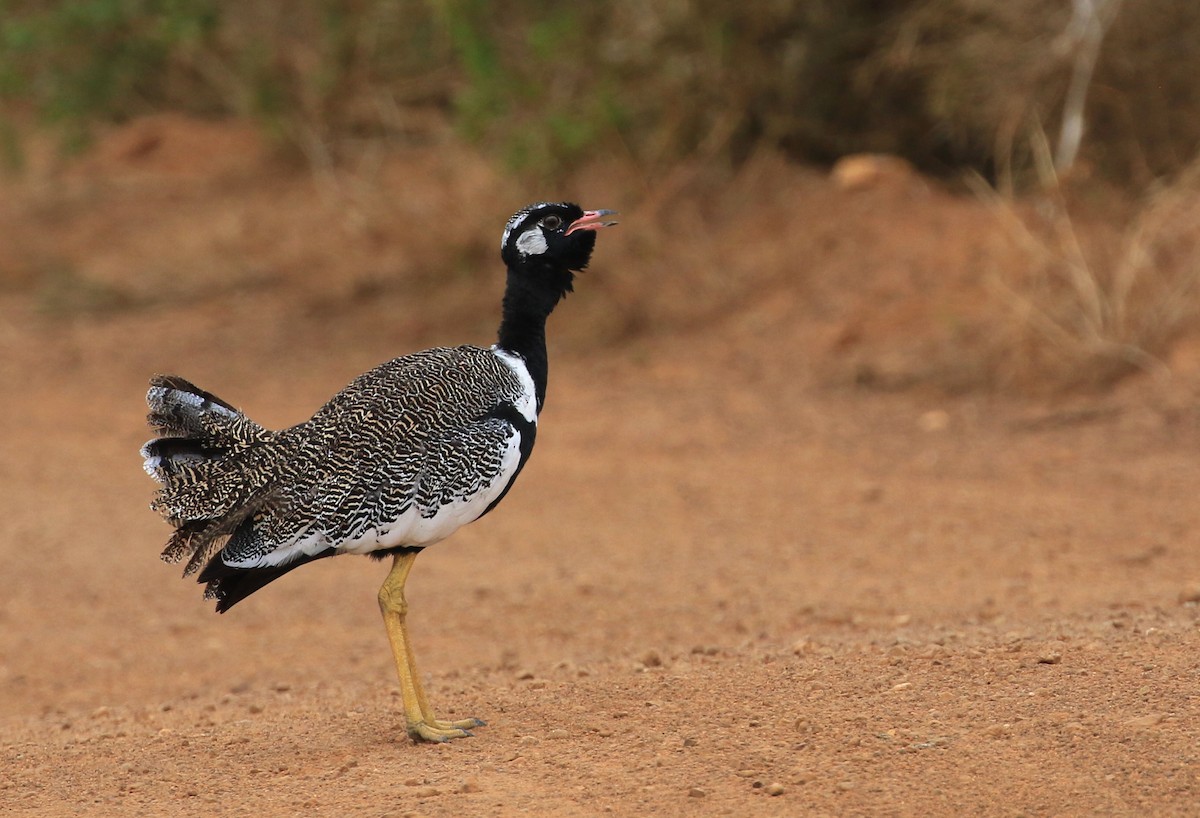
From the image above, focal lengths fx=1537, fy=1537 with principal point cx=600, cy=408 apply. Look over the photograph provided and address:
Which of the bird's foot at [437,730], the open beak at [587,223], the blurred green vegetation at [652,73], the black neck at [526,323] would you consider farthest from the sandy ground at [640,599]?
the open beak at [587,223]

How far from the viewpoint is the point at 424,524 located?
5.38m

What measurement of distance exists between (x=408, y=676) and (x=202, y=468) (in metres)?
1.05

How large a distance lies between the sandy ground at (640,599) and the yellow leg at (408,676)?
0.09 m

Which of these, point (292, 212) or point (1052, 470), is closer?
point (1052, 470)

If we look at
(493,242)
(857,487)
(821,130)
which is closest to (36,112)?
(493,242)

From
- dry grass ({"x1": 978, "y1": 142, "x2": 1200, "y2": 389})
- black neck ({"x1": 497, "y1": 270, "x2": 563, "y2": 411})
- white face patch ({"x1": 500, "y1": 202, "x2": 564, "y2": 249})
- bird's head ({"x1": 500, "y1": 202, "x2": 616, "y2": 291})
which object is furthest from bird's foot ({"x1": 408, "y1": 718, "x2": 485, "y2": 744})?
dry grass ({"x1": 978, "y1": 142, "x2": 1200, "y2": 389})

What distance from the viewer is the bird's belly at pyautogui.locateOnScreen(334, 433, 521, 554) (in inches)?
210

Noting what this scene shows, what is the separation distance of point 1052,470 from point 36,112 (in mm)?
12901

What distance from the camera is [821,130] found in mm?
15023

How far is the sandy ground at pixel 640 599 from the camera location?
4832 millimetres

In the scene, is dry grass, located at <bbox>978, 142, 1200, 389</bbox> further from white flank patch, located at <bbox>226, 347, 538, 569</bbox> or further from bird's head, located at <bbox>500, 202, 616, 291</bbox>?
white flank patch, located at <bbox>226, 347, 538, 569</bbox>

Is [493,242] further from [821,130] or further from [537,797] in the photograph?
[537,797]

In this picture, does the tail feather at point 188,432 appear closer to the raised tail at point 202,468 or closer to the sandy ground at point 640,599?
the raised tail at point 202,468

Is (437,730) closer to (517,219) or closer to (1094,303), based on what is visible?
(517,219)
